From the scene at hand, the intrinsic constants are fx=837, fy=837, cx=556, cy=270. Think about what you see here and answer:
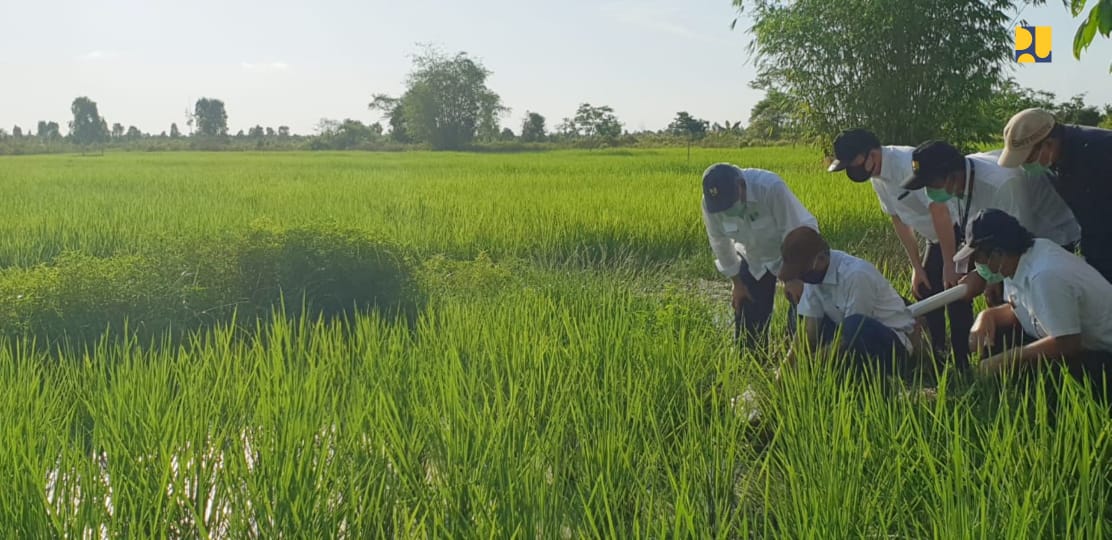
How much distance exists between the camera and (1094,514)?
186 centimetres

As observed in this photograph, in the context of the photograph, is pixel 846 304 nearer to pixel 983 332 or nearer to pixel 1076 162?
pixel 983 332

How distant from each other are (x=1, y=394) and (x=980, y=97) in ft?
43.0

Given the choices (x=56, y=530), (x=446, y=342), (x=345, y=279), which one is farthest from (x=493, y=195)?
(x=56, y=530)

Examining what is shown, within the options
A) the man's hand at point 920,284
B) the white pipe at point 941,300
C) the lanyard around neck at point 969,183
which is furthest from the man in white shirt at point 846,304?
the man's hand at point 920,284

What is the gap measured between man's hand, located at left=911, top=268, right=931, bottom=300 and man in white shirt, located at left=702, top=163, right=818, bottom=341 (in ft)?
2.49

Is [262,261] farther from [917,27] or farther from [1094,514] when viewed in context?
[917,27]

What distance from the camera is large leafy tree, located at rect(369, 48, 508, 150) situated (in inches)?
1578

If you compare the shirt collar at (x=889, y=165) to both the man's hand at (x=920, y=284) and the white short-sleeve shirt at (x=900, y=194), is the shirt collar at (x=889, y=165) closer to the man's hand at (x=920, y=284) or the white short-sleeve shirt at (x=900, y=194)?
the white short-sleeve shirt at (x=900, y=194)

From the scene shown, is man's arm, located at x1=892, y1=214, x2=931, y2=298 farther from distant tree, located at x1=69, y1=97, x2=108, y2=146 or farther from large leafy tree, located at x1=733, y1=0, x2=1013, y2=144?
distant tree, located at x1=69, y1=97, x2=108, y2=146

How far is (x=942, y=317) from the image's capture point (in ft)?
11.0

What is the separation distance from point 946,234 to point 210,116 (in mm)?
66289

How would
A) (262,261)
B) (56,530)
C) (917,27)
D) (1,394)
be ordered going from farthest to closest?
(917,27)
(262,261)
(1,394)
(56,530)

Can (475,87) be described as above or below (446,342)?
above

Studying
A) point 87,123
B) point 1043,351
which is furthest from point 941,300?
point 87,123
